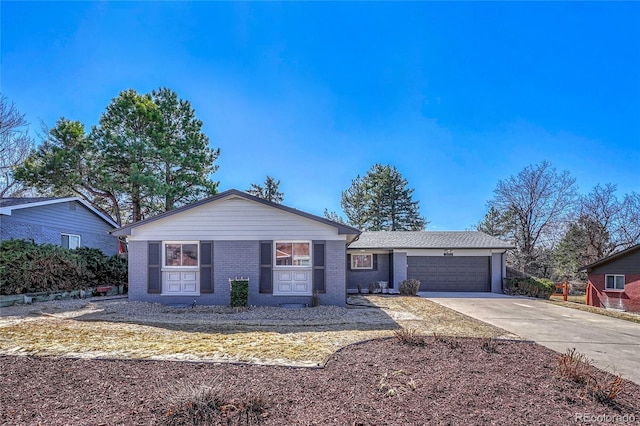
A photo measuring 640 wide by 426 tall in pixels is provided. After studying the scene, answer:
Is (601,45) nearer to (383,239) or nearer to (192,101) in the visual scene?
(383,239)

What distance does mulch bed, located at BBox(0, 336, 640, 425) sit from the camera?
3316 mm

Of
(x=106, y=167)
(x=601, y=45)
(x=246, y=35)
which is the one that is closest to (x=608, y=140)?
(x=601, y=45)

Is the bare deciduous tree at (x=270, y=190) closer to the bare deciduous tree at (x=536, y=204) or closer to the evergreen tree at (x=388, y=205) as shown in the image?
the evergreen tree at (x=388, y=205)

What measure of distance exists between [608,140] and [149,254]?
23.3 metres

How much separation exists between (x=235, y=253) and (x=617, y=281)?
16.4 metres

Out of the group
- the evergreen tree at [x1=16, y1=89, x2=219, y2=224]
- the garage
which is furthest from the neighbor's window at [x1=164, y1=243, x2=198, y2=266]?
the garage

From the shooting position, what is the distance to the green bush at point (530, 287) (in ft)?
56.0

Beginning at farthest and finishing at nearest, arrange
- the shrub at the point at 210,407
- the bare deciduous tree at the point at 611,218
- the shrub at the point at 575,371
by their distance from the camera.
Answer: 1. the bare deciduous tree at the point at 611,218
2. the shrub at the point at 575,371
3. the shrub at the point at 210,407

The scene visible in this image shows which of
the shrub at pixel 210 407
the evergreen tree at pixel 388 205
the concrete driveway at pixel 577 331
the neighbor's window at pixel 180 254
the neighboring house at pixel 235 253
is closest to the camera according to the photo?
the shrub at pixel 210 407

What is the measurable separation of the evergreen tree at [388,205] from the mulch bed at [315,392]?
30.8 meters

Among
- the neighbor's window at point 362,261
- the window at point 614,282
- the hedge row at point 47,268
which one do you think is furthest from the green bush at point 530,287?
the hedge row at point 47,268

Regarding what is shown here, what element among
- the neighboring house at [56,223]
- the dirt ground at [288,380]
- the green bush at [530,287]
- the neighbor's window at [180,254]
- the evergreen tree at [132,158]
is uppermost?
the evergreen tree at [132,158]

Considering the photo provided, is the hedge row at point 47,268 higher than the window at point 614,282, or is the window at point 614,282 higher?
the hedge row at point 47,268
